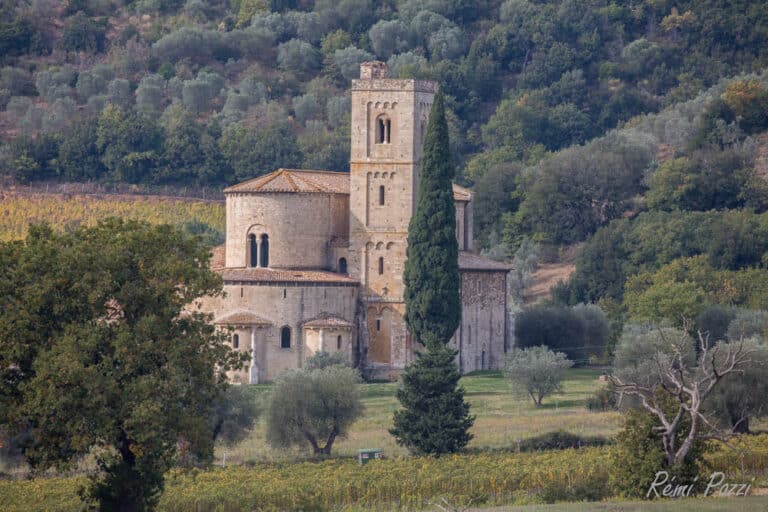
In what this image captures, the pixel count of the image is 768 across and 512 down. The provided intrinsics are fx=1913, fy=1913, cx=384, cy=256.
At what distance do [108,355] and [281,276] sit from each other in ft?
104

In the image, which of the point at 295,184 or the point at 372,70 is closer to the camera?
the point at 295,184

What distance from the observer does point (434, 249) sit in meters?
73.0

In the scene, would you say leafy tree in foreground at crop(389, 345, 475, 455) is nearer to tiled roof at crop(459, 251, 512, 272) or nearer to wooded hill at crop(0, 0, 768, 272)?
tiled roof at crop(459, 251, 512, 272)

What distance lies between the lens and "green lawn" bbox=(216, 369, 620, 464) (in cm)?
5912

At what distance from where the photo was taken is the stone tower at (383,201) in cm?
7656

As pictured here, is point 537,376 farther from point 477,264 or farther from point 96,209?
point 96,209

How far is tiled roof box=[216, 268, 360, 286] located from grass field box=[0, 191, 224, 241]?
99.1 feet

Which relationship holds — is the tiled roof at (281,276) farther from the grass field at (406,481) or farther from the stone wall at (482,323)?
the grass field at (406,481)

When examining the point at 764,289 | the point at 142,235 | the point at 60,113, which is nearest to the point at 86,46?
the point at 60,113

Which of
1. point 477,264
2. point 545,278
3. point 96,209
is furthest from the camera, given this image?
point 96,209

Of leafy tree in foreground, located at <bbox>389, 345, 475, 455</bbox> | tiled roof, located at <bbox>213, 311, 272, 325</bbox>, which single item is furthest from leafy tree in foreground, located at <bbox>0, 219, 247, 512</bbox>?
tiled roof, located at <bbox>213, 311, 272, 325</bbox>

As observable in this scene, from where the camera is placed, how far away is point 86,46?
502 ft

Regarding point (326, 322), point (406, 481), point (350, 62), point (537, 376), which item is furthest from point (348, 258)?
point (350, 62)

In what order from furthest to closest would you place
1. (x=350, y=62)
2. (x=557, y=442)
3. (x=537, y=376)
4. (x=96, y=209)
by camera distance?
(x=350, y=62) < (x=96, y=209) < (x=537, y=376) < (x=557, y=442)
